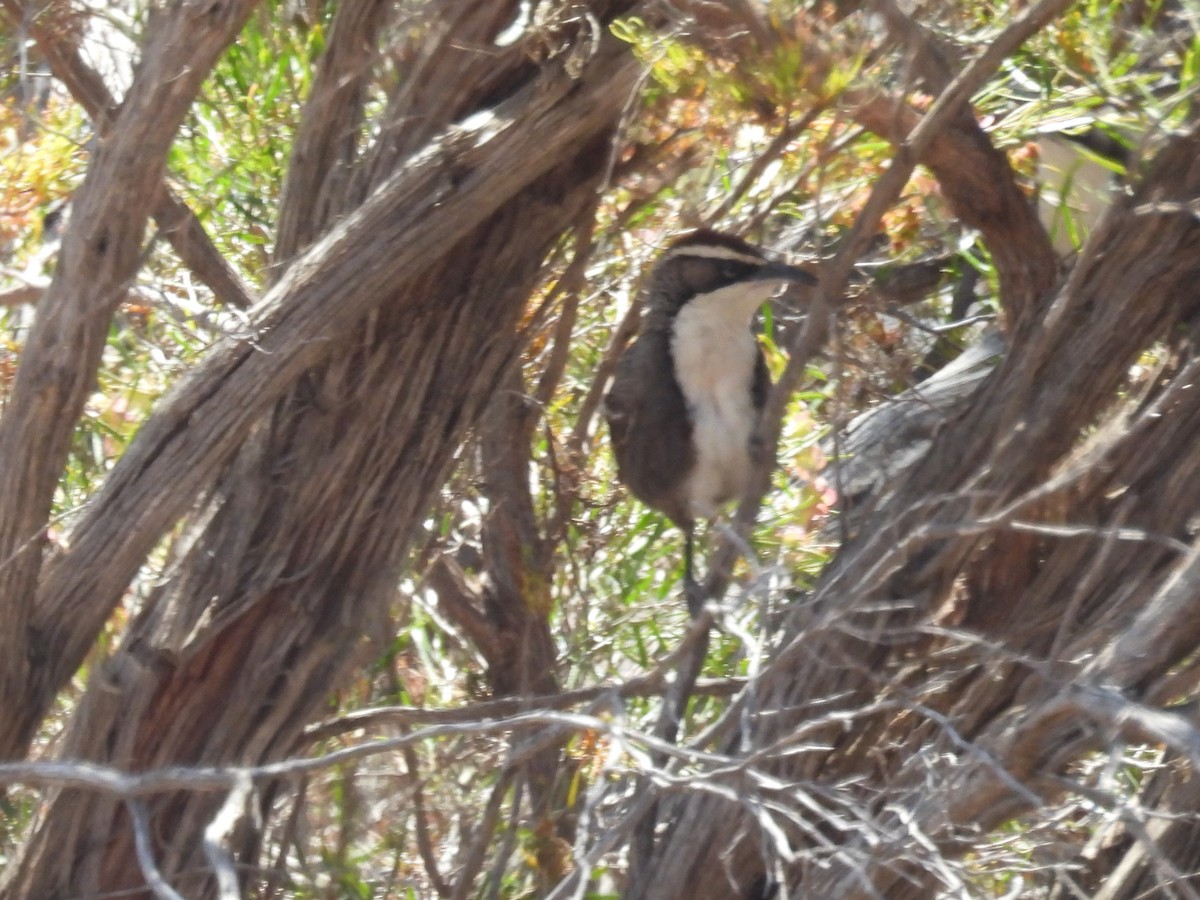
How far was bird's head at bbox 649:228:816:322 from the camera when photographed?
387cm

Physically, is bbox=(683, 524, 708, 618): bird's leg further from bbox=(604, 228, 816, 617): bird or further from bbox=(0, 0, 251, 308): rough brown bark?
bbox=(0, 0, 251, 308): rough brown bark

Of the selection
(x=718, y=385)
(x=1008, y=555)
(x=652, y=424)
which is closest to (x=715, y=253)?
(x=718, y=385)

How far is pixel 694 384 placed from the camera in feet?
13.5

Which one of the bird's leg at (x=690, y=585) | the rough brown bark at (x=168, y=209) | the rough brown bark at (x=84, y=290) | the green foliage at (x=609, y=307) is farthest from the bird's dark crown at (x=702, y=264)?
the rough brown bark at (x=84, y=290)

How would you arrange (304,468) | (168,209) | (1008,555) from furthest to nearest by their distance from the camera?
(168,209)
(304,468)
(1008,555)

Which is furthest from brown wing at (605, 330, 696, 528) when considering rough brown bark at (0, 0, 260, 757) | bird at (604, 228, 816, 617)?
rough brown bark at (0, 0, 260, 757)

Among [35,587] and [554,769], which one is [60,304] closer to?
[35,587]

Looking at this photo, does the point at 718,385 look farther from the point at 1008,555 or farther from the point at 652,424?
the point at 1008,555

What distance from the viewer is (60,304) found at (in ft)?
9.91

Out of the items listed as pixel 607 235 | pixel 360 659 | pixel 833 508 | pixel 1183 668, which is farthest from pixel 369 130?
pixel 1183 668

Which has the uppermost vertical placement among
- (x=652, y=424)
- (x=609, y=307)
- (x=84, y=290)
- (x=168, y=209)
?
(x=168, y=209)

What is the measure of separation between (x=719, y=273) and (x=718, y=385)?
30cm

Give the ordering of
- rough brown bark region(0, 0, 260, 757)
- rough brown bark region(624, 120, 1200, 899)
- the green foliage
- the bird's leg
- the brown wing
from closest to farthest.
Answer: rough brown bark region(0, 0, 260, 757), rough brown bark region(624, 120, 1200, 899), the green foliage, the bird's leg, the brown wing

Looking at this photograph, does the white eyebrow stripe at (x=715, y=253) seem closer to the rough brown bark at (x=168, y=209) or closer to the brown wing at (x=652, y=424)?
the brown wing at (x=652, y=424)
